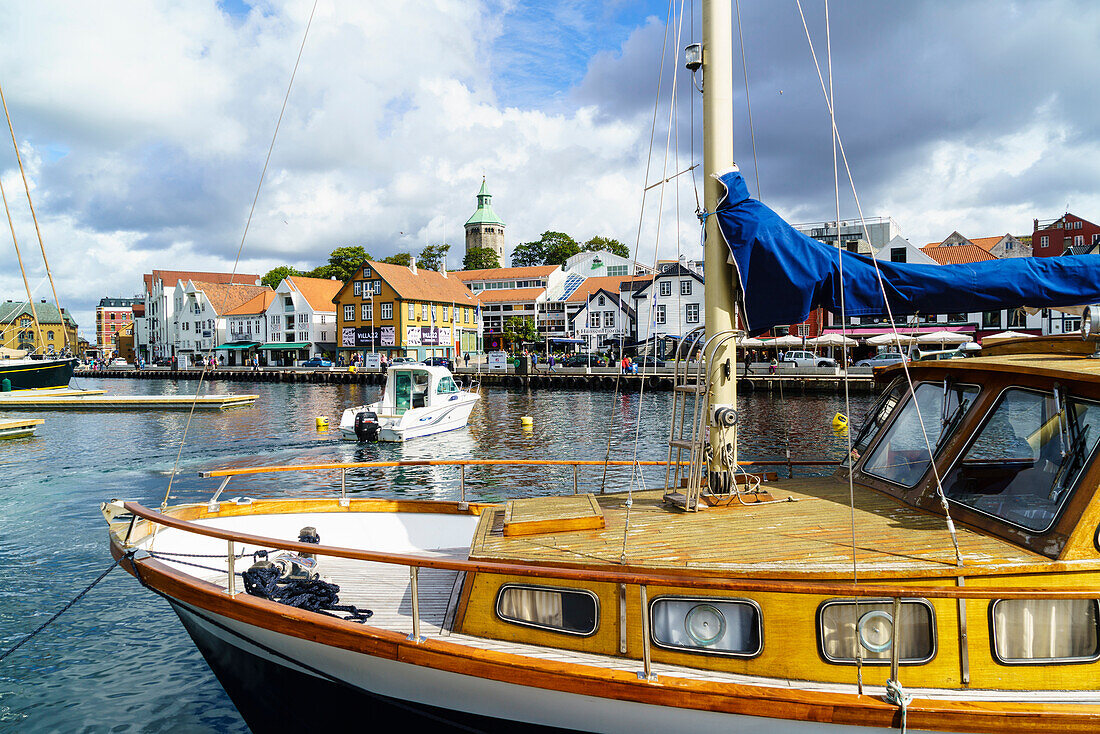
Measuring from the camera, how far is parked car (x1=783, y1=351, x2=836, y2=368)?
48.9m

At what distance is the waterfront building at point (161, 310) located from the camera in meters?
103

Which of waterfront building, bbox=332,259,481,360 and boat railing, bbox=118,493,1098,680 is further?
waterfront building, bbox=332,259,481,360

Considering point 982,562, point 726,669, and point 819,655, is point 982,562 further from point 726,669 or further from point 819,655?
point 726,669

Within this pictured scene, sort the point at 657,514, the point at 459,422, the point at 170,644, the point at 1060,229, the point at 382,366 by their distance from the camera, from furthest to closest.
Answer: the point at 1060,229 < the point at 382,366 < the point at 459,422 < the point at 170,644 < the point at 657,514

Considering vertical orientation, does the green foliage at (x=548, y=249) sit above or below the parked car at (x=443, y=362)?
above

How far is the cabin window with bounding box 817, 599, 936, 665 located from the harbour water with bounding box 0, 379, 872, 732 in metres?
1.67

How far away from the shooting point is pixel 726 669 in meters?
4.14

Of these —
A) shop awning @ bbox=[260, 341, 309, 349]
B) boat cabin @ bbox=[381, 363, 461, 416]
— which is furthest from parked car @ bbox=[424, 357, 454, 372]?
boat cabin @ bbox=[381, 363, 461, 416]

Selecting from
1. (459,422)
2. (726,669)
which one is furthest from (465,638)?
(459,422)

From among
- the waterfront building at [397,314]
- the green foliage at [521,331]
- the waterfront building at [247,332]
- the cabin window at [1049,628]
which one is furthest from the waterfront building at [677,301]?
the cabin window at [1049,628]

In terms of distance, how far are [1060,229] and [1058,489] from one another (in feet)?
338

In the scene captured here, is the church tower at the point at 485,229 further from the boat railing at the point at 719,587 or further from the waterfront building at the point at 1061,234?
the boat railing at the point at 719,587

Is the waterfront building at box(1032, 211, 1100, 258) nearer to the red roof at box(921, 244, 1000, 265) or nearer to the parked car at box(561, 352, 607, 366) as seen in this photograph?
the red roof at box(921, 244, 1000, 265)

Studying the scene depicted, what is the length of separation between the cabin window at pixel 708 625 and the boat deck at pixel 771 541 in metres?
0.24
